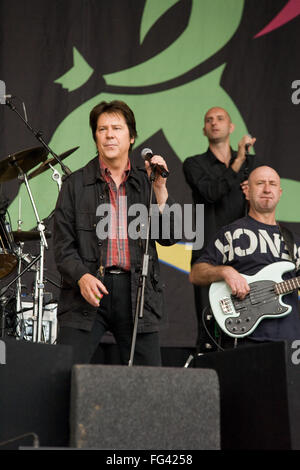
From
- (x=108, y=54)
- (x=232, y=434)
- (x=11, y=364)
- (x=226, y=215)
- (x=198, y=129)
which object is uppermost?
(x=108, y=54)

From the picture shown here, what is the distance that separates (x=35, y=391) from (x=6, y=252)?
113 inches

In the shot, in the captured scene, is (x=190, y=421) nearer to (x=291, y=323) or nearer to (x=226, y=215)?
(x=291, y=323)

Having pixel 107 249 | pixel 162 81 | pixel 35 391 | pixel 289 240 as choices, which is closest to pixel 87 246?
pixel 107 249

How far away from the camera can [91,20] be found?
5.64 metres

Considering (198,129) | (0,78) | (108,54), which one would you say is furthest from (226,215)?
(0,78)

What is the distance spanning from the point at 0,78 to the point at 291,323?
2.93m

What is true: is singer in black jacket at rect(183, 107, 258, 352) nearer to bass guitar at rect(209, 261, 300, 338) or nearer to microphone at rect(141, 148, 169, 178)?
bass guitar at rect(209, 261, 300, 338)

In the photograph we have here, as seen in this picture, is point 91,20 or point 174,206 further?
point 91,20

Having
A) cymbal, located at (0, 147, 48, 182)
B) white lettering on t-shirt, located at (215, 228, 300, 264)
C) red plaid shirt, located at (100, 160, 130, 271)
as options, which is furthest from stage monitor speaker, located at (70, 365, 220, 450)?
cymbal, located at (0, 147, 48, 182)

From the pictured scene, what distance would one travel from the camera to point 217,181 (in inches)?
190

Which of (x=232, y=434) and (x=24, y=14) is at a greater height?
(x=24, y=14)

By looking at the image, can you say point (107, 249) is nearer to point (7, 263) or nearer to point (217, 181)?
point (217, 181)

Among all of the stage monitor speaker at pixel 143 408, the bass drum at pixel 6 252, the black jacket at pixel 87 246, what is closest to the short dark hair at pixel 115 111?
the black jacket at pixel 87 246

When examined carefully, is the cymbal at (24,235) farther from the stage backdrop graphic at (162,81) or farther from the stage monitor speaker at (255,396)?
the stage monitor speaker at (255,396)
